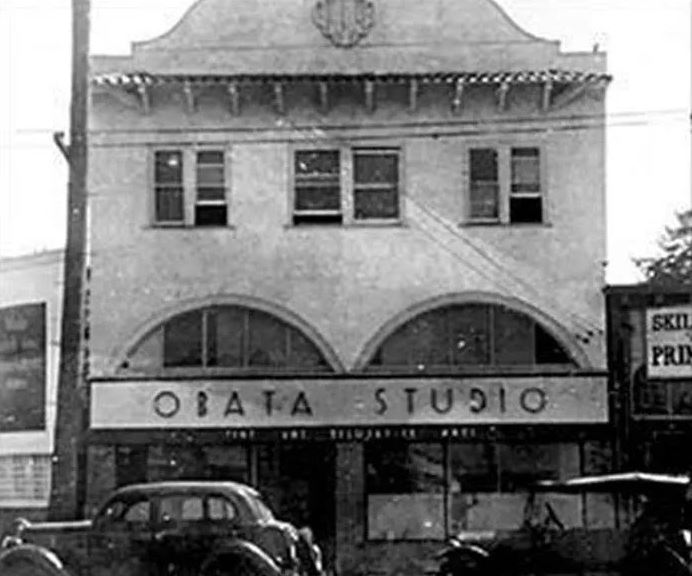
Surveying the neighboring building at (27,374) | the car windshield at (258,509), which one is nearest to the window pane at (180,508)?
the car windshield at (258,509)

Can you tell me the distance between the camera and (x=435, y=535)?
40.3 feet

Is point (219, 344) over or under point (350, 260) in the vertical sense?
under

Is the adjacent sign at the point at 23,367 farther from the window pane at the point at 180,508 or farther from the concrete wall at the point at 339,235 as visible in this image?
the window pane at the point at 180,508

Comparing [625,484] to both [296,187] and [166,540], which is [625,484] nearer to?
[166,540]

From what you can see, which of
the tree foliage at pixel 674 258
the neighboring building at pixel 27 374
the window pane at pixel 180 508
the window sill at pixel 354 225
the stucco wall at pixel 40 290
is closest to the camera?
the window pane at pixel 180 508

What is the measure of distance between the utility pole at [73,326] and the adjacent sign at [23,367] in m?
2.96

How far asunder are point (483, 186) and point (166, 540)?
5.94 metres

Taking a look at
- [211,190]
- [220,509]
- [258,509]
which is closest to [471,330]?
[211,190]

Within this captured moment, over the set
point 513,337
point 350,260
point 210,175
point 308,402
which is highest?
point 210,175

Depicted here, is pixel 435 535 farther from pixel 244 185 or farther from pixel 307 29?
pixel 307 29

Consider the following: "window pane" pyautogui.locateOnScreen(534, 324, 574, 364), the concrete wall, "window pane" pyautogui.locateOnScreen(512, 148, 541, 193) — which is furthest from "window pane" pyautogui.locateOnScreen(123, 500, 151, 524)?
"window pane" pyautogui.locateOnScreen(512, 148, 541, 193)

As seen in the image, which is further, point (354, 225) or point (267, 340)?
point (354, 225)

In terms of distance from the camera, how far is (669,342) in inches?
501

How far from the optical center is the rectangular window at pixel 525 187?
1305cm
